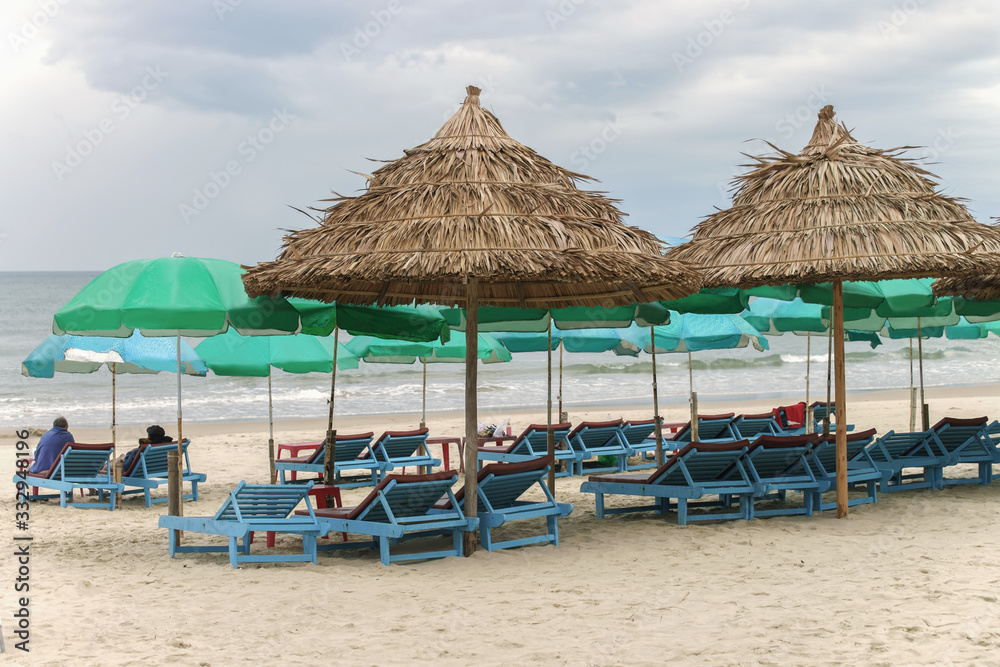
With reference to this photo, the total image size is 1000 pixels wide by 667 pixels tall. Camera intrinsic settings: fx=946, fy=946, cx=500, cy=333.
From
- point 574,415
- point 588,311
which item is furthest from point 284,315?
point 574,415

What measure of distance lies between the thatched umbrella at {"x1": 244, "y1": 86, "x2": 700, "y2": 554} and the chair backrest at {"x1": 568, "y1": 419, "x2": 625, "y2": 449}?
477 centimetres

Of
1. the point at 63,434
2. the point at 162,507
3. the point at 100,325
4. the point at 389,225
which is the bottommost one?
the point at 162,507

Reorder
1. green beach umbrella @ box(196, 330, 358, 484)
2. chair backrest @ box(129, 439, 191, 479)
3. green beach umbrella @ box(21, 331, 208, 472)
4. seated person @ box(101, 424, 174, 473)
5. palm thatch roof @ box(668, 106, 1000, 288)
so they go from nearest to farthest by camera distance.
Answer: palm thatch roof @ box(668, 106, 1000, 288)
green beach umbrella @ box(196, 330, 358, 484)
chair backrest @ box(129, 439, 191, 479)
seated person @ box(101, 424, 174, 473)
green beach umbrella @ box(21, 331, 208, 472)

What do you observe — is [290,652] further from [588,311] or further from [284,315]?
[588,311]

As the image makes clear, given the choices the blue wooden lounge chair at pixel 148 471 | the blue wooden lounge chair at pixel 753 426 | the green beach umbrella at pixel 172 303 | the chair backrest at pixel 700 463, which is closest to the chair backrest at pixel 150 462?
the blue wooden lounge chair at pixel 148 471

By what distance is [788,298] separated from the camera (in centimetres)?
900

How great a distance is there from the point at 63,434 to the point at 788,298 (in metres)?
7.86

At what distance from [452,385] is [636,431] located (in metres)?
23.3

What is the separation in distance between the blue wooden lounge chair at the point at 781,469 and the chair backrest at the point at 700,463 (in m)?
0.14

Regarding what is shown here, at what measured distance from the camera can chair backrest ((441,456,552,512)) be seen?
22.1ft

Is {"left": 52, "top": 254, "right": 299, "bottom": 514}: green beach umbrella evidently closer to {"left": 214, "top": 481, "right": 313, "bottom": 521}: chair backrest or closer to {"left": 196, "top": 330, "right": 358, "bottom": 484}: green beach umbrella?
{"left": 214, "top": 481, "right": 313, "bottom": 521}: chair backrest

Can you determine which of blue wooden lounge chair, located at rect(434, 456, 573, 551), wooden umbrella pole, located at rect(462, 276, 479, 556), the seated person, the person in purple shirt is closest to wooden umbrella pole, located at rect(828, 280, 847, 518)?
blue wooden lounge chair, located at rect(434, 456, 573, 551)

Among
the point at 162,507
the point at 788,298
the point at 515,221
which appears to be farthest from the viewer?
the point at 162,507

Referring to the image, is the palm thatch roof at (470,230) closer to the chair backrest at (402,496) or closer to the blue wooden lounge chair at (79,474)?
the chair backrest at (402,496)
